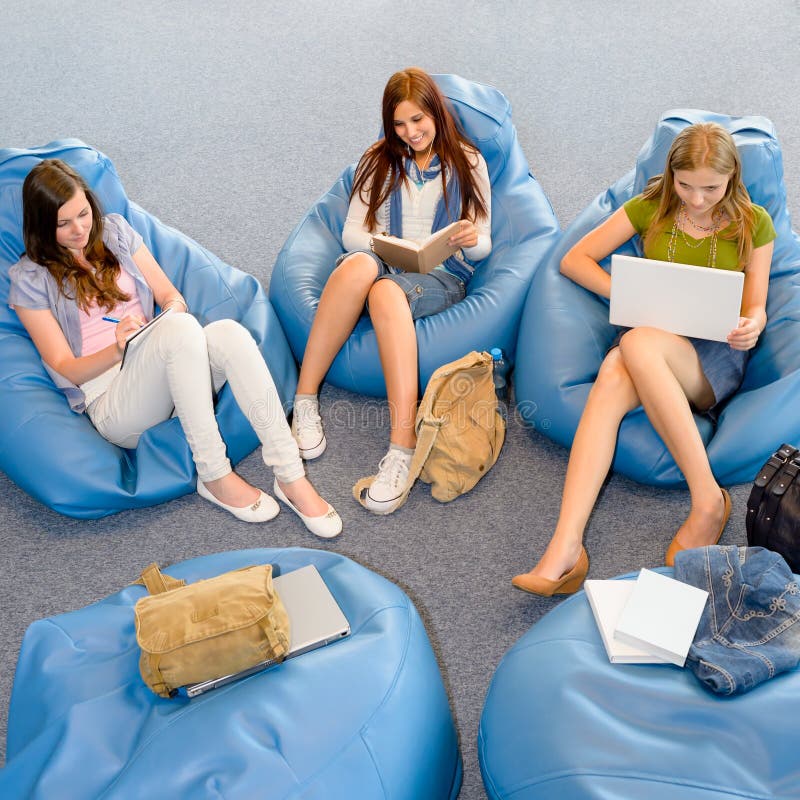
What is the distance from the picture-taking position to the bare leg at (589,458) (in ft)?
7.26

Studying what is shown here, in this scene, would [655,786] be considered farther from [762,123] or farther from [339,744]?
[762,123]

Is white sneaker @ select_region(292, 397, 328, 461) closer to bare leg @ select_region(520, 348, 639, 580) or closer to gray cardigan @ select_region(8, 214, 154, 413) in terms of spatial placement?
gray cardigan @ select_region(8, 214, 154, 413)

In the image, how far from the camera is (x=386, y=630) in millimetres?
1823

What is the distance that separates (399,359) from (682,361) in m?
0.76

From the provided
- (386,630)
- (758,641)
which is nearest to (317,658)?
(386,630)

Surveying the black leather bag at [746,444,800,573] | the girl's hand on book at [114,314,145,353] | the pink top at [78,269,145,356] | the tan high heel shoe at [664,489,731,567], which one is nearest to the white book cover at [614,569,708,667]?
the black leather bag at [746,444,800,573]

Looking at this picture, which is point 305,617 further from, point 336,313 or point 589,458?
point 336,313

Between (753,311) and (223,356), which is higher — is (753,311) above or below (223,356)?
above

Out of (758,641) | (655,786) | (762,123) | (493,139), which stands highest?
(762,123)

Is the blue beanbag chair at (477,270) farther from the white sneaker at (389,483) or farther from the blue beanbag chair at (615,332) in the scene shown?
the white sneaker at (389,483)

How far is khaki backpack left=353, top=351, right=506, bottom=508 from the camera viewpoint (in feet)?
7.92

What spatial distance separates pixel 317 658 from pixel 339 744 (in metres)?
0.19

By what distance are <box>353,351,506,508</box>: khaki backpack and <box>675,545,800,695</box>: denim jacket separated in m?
0.77

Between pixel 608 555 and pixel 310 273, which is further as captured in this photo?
pixel 310 273
